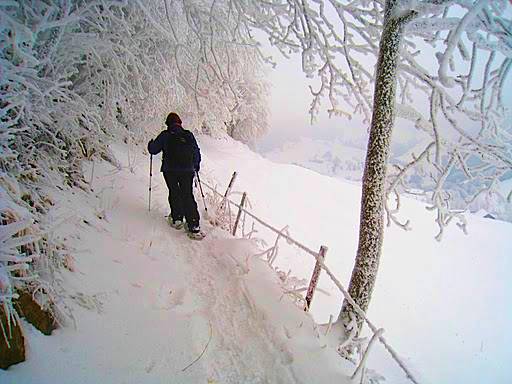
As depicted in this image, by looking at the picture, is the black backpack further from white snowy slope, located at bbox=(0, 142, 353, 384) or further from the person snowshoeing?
white snowy slope, located at bbox=(0, 142, 353, 384)

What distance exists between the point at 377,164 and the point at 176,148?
3647 millimetres

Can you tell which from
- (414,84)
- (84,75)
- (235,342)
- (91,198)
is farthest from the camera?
(91,198)

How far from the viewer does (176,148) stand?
19.0 feet

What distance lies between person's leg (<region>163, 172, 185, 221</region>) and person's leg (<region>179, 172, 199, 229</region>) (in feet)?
0.45

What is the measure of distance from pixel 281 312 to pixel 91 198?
4137 mm

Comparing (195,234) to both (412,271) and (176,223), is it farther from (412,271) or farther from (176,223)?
(412,271)

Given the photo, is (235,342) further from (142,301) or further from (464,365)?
(464,365)

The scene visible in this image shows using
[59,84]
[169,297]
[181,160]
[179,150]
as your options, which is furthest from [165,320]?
[179,150]

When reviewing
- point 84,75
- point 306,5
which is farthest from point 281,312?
point 84,75

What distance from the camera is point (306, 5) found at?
3760 millimetres

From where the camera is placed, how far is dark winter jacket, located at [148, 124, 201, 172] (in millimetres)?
5805

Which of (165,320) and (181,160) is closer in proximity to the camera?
(165,320)

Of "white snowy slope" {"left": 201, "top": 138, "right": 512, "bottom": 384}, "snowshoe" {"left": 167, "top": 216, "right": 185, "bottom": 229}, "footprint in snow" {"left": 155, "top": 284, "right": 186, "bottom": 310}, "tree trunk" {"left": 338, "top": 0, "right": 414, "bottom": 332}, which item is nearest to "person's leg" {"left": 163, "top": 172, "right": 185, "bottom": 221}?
"snowshoe" {"left": 167, "top": 216, "right": 185, "bottom": 229}

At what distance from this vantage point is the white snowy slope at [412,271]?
25.3ft
